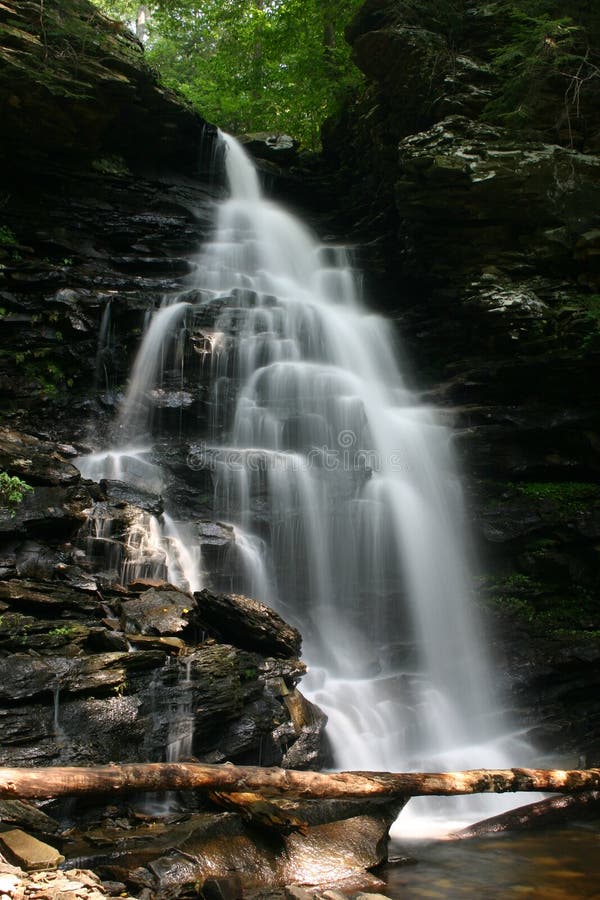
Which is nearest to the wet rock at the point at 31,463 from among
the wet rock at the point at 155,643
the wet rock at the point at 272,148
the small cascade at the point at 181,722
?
the wet rock at the point at 155,643

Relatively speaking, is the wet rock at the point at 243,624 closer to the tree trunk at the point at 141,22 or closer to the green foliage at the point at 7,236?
the green foliage at the point at 7,236

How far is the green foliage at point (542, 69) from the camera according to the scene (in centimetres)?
1184

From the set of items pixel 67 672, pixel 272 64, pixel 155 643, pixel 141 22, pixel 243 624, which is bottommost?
pixel 67 672

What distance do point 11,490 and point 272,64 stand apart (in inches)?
829

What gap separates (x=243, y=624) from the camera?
22.5ft

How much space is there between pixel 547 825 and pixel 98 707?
4.11 metres

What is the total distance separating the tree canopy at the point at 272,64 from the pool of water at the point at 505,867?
18.8m

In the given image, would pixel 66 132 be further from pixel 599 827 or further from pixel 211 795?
pixel 599 827

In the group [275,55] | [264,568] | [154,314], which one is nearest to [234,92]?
[275,55]

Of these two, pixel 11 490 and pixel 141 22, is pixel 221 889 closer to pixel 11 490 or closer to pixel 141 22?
pixel 11 490

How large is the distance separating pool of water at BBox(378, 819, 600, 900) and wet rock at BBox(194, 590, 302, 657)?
7.48 feet

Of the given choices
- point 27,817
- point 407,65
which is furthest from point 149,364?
point 27,817

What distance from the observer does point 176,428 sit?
11.9m

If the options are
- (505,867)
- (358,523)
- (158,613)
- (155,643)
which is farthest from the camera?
(358,523)
